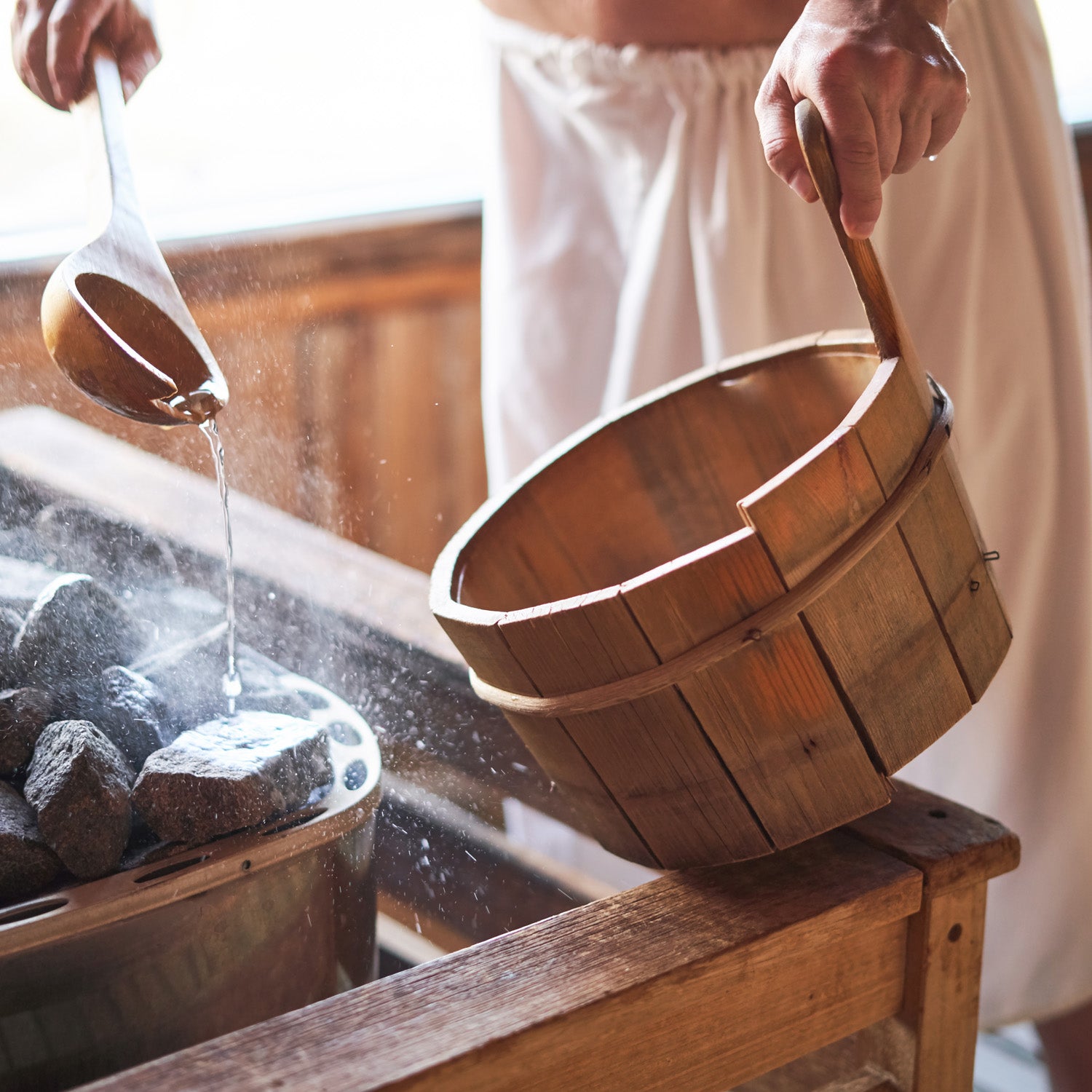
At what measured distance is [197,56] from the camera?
92.5 inches

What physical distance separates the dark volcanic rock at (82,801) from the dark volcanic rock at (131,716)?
0.05 metres

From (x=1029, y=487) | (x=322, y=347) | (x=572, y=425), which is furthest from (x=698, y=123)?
(x=322, y=347)

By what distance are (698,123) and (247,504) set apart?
25.2 inches

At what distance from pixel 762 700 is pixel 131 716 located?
43cm

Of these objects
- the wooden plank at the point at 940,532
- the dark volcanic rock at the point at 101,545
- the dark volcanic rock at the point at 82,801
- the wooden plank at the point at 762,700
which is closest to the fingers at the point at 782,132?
the wooden plank at the point at 940,532

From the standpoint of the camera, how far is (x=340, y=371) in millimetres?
2141

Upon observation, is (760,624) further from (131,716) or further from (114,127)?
(114,127)

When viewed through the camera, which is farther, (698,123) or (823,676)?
(698,123)

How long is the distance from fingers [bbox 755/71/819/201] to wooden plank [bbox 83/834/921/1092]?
1.39 feet

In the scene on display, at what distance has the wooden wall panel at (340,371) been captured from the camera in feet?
3.88

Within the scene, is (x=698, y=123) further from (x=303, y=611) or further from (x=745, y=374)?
(x=303, y=611)

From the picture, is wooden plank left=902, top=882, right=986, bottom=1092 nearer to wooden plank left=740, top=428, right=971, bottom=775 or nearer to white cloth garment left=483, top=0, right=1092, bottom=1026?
wooden plank left=740, top=428, right=971, bottom=775

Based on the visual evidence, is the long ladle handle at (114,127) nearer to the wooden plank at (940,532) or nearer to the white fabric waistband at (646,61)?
the white fabric waistband at (646,61)

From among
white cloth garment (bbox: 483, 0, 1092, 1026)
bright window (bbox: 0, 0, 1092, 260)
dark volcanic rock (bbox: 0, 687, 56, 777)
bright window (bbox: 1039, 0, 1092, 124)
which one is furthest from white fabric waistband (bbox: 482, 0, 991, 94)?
bright window (bbox: 1039, 0, 1092, 124)
